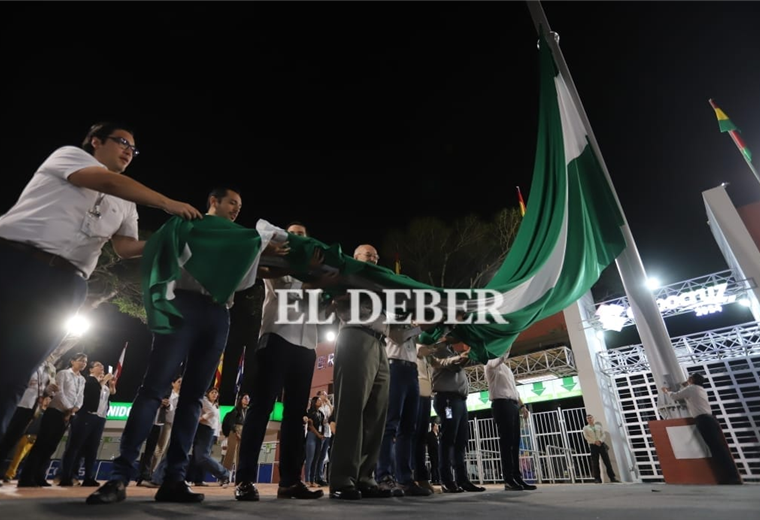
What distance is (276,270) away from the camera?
2.57m

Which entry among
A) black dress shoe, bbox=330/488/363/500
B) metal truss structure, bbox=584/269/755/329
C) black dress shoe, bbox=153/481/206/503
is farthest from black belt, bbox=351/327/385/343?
metal truss structure, bbox=584/269/755/329

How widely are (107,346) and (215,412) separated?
12024 millimetres

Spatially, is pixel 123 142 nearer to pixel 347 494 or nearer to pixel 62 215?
pixel 62 215

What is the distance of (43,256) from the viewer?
1.45 m

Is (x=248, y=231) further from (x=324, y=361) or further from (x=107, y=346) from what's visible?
(x=324, y=361)

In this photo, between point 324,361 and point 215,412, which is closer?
point 215,412

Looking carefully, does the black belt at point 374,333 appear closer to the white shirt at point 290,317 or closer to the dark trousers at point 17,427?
the white shirt at point 290,317

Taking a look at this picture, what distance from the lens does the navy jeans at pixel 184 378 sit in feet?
6.45

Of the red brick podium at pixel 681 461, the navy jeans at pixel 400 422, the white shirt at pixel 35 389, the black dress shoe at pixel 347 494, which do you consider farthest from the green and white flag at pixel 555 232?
the white shirt at pixel 35 389

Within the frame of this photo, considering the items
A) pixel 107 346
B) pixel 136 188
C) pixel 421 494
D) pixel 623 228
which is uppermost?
pixel 107 346

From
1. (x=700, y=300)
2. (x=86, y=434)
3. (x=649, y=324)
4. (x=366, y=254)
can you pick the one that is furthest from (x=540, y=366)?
(x=86, y=434)

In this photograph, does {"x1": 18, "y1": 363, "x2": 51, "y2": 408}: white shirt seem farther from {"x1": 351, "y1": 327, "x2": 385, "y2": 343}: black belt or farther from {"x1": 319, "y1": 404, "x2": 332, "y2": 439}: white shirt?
{"x1": 319, "y1": 404, "x2": 332, "y2": 439}: white shirt

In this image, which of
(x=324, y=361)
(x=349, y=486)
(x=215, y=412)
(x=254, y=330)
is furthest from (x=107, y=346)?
(x=349, y=486)

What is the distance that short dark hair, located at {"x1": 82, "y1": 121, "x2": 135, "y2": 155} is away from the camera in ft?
6.17
